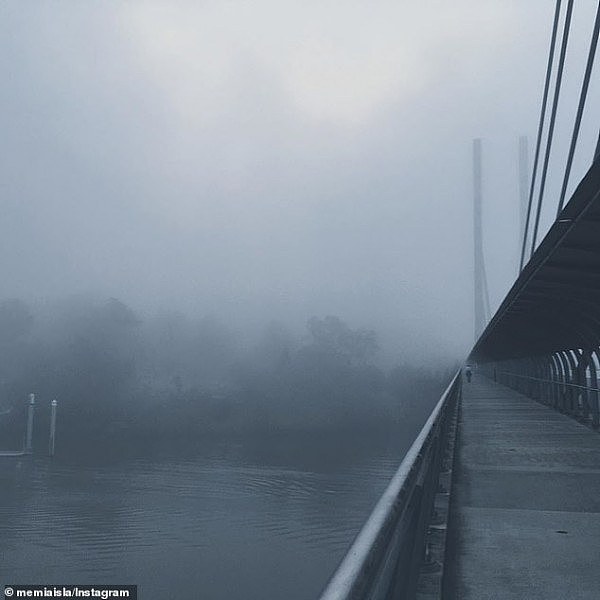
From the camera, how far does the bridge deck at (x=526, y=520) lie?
176 inches

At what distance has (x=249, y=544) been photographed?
172 meters

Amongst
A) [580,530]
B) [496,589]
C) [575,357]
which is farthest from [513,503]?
[575,357]

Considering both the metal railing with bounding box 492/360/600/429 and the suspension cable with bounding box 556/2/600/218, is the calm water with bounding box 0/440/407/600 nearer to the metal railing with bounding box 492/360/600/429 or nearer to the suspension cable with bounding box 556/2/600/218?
the metal railing with bounding box 492/360/600/429

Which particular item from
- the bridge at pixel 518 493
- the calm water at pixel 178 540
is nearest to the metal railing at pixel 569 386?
the bridge at pixel 518 493

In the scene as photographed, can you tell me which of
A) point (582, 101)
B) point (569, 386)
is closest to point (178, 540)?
Result: point (569, 386)

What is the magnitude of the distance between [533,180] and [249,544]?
16542 centimetres

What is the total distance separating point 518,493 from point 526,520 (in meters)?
1.32

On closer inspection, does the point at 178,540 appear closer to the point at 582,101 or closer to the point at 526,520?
the point at 582,101

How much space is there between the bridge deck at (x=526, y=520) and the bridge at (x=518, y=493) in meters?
0.01

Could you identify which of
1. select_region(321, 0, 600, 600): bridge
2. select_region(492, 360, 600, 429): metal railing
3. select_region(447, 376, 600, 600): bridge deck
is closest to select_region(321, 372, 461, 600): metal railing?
select_region(321, 0, 600, 600): bridge

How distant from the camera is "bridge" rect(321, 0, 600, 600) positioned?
2969 millimetres

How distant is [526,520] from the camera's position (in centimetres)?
628

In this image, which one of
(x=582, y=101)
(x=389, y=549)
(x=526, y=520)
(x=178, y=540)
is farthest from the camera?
(x=178, y=540)

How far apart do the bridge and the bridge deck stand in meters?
0.01
